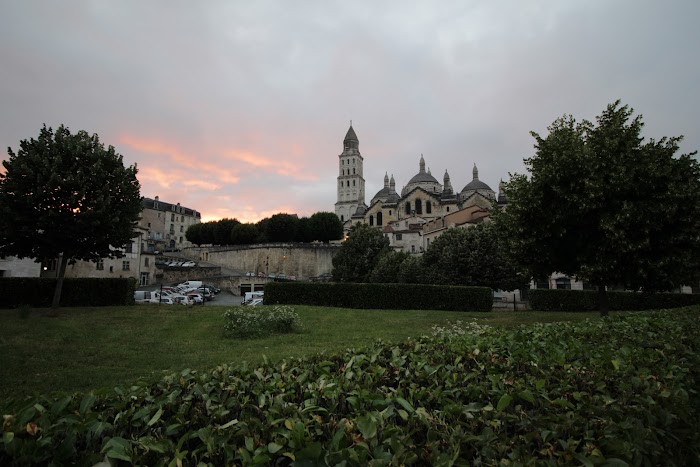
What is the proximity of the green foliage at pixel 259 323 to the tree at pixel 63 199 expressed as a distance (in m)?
10.0

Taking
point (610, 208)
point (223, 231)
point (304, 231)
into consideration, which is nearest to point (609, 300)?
point (610, 208)

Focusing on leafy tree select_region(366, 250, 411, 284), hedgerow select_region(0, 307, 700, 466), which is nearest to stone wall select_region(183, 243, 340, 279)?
leafy tree select_region(366, 250, 411, 284)

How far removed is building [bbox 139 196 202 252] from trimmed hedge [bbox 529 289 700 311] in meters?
86.1

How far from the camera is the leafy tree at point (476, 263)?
37.9 meters

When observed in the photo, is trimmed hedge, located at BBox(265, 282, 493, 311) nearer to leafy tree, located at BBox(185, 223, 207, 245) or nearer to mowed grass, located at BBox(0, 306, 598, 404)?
mowed grass, located at BBox(0, 306, 598, 404)

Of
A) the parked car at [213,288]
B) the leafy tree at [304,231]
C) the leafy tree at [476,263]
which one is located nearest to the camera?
the leafy tree at [476,263]

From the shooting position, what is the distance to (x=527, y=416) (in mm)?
2518

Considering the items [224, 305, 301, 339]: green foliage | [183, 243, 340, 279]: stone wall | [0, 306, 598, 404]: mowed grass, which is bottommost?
[0, 306, 598, 404]: mowed grass

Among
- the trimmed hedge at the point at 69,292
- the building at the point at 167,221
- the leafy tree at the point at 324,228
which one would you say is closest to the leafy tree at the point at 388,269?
the trimmed hedge at the point at 69,292

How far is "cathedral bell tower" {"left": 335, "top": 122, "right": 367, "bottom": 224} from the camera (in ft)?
404

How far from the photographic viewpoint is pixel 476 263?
38.3m

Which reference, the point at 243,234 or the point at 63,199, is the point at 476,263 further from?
the point at 243,234

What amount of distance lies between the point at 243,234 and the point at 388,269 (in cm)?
4953

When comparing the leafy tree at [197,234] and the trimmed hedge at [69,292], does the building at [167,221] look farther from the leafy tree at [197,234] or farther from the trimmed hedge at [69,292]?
the trimmed hedge at [69,292]
